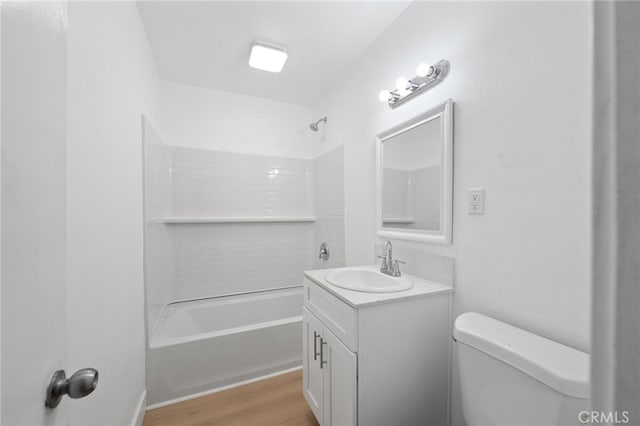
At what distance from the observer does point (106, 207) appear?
1.07m

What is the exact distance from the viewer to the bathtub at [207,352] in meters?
1.70

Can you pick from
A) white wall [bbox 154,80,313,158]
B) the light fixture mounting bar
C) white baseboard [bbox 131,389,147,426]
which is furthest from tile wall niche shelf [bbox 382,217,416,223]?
white baseboard [bbox 131,389,147,426]

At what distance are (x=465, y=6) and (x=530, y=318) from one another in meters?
1.37

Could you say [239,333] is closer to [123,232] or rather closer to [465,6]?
[123,232]

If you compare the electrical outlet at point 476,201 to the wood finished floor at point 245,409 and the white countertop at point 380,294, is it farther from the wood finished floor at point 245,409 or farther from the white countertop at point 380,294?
the wood finished floor at point 245,409

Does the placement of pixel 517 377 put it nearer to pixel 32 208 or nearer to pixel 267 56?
pixel 32 208

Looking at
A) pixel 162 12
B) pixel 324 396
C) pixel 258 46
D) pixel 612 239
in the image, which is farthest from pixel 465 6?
pixel 324 396

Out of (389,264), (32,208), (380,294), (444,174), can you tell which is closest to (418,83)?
(444,174)

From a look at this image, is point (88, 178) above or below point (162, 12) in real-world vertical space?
below

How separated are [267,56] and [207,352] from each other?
85.8 inches

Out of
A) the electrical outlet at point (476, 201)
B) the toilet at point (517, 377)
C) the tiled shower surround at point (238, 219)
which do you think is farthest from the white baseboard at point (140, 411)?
the electrical outlet at point (476, 201)

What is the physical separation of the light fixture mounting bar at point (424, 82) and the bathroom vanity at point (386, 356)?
1.04 metres

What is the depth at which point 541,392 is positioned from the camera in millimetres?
706

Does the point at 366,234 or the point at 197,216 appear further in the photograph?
the point at 197,216
